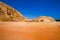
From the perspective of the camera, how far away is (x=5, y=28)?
753mm

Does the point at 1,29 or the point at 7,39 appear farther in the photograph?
the point at 1,29

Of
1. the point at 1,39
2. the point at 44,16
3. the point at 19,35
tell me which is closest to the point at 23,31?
the point at 19,35

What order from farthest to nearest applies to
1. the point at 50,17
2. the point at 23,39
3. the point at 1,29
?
the point at 50,17, the point at 1,29, the point at 23,39

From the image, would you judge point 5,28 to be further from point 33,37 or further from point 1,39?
point 33,37

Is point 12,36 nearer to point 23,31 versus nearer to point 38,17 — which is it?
point 23,31

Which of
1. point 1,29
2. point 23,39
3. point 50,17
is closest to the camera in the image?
point 23,39

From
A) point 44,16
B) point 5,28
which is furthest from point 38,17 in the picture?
point 5,28

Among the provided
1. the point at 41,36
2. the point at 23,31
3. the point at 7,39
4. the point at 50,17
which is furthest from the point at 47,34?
the point at 50,17

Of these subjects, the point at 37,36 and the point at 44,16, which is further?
the point at 44,16

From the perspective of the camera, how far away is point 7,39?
64cm

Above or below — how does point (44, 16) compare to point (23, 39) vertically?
above

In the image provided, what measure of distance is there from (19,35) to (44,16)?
4.79ft

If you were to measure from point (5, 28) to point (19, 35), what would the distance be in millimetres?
148

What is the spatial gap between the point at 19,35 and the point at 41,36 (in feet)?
0.49
